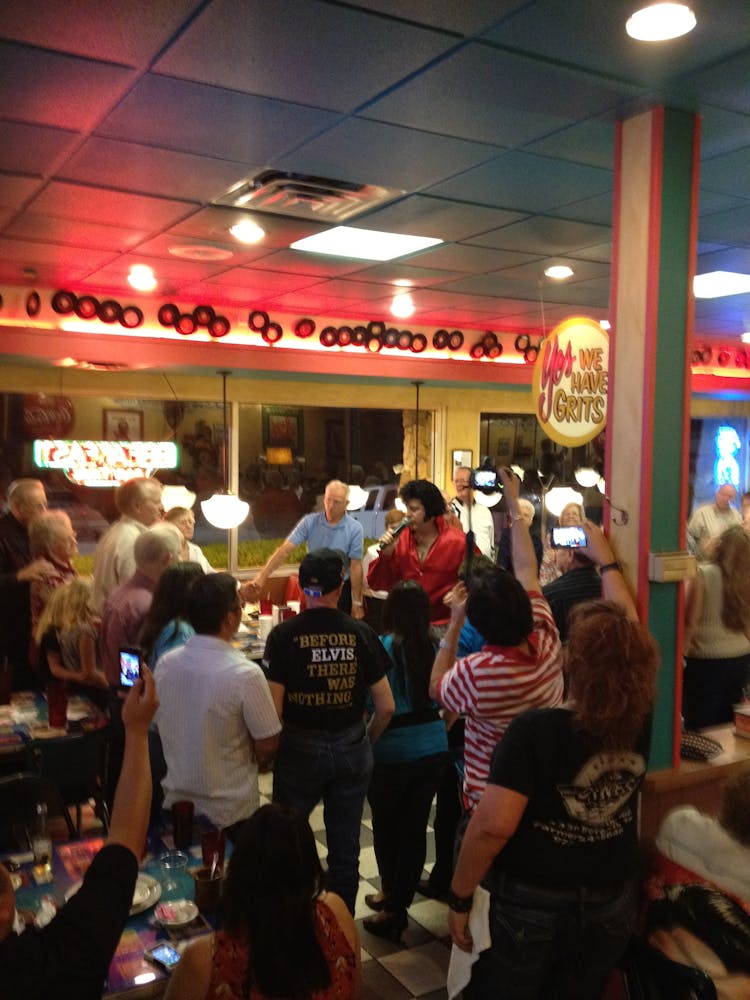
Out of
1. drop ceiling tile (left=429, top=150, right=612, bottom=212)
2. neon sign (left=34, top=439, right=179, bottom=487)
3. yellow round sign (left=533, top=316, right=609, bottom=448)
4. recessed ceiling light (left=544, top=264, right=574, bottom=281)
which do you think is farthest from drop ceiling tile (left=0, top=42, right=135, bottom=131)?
neon sign (left=34, top=439, right=179, bottom=487)

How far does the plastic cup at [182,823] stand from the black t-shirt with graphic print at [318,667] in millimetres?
548

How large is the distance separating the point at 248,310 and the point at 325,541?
2.12m

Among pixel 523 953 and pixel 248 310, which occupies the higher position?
pixel 248 310

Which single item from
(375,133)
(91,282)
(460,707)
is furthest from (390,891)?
(91,282)

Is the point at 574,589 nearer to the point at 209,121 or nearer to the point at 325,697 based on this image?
the point at 325,697

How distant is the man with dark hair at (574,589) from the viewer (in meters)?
3.79

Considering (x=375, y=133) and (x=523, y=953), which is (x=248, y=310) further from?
(x=523, y=953)

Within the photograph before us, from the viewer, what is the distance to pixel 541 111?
117 inches

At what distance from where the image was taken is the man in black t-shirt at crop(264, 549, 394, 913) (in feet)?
10.3

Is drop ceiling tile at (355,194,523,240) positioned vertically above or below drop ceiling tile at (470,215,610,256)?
above

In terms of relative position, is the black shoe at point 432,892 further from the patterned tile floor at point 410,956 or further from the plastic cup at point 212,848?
the plastic cup at point 212,848

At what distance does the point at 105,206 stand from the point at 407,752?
113 inches

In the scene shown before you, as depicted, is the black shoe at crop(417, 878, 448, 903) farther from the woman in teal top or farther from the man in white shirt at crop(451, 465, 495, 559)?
the man in white shirt at crop(451, 465, 495, 559)

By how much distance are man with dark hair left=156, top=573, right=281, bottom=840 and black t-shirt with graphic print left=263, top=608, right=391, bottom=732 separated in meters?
0.24
